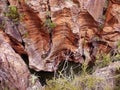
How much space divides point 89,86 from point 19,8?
3538mm

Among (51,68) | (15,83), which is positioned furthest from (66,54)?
(15,83)

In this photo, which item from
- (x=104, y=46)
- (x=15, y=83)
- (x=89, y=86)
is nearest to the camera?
(x=89, y=86)

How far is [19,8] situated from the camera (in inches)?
263

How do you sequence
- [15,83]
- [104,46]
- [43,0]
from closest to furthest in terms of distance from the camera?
[15,83]
[43,0]
[104,46]

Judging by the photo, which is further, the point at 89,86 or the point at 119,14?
the point at 119,14

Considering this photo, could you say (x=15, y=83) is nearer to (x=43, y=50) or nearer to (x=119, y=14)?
(x=43, y=50)

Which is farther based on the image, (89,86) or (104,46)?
(104,46)

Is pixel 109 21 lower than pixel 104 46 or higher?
higher

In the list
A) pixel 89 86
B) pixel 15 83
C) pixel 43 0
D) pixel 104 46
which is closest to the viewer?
pixel 89 86

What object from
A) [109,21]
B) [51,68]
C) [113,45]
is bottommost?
[51,68]

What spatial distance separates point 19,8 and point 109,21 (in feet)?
6.81

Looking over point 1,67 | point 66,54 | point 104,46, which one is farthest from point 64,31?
point 1,67

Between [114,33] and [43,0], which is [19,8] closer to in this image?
[43,0]

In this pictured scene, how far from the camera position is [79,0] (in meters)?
6.70
